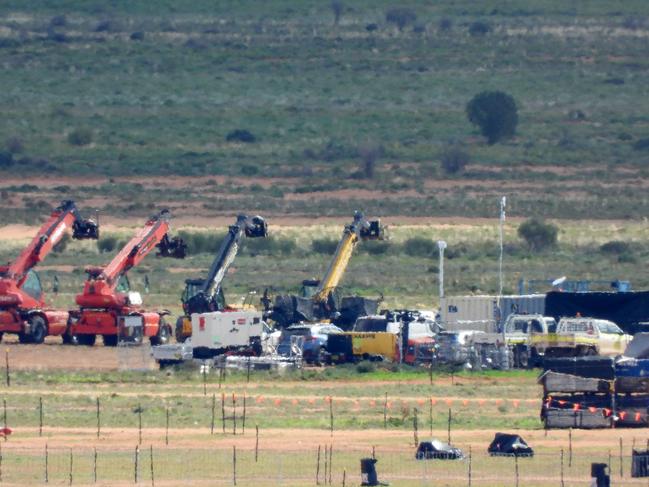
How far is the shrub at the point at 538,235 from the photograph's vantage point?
90.2 meters

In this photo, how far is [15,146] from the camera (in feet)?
401

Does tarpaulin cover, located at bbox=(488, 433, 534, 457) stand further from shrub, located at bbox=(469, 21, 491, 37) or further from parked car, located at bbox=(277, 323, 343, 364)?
shrub, located at bbox=(469, 21, 491, 37)

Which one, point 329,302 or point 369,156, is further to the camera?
point 369,156

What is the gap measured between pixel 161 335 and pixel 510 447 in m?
22.7

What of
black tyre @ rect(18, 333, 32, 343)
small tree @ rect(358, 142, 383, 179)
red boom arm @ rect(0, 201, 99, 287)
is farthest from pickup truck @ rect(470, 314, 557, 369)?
small tree @ rect(358, 142, 383, 179)

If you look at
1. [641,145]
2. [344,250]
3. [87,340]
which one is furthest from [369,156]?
[87,340]

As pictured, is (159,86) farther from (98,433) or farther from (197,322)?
(98,433)

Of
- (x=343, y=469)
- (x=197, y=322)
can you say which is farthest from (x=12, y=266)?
(x=343, y=469)

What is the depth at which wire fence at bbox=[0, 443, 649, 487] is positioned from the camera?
2767 centimetres

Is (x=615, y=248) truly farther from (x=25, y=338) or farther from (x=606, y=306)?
(x=25, y=338)

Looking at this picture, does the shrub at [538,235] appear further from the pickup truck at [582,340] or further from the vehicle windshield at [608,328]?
the pickup truck at [582,340]

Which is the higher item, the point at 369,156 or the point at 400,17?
the point at 400,17

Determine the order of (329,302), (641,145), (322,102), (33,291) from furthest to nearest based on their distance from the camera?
(322,102)
(641,145)
(329,302)
(33,291)

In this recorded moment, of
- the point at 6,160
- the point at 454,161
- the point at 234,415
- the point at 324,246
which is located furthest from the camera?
the point at 6,160
